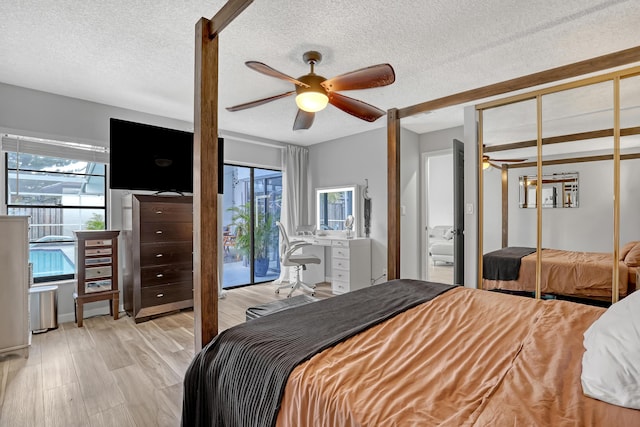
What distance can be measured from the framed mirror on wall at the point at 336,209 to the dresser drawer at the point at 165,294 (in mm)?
2470

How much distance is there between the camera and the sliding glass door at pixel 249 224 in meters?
5.24

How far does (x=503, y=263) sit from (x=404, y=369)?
7.95 ft

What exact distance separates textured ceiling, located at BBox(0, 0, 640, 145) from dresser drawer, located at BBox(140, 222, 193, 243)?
4.69 feet

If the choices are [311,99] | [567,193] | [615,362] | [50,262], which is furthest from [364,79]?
[50,262]

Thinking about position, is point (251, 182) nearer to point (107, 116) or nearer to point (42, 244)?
point (107, 116)

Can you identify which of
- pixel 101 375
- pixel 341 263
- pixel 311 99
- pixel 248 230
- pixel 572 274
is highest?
pixel 311 99

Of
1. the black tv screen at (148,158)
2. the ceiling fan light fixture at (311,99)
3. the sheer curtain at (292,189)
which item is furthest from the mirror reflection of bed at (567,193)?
the black tv screen at (148,158)

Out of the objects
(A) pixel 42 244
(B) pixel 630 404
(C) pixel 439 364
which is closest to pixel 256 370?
(C) pixel 439 364

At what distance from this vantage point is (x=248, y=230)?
5379 mm

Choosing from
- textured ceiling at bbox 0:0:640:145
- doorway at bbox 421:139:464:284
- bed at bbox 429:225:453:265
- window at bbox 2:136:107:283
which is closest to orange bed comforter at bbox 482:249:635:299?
doorway at bbox 421:139:464:284

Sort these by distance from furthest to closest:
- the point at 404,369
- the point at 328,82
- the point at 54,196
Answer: the point at 54,196 < the point at 328,82 < the point at 404,369

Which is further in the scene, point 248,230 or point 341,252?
point 248,230

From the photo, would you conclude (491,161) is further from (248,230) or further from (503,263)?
(248,230)

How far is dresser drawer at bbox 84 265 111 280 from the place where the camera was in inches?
133
